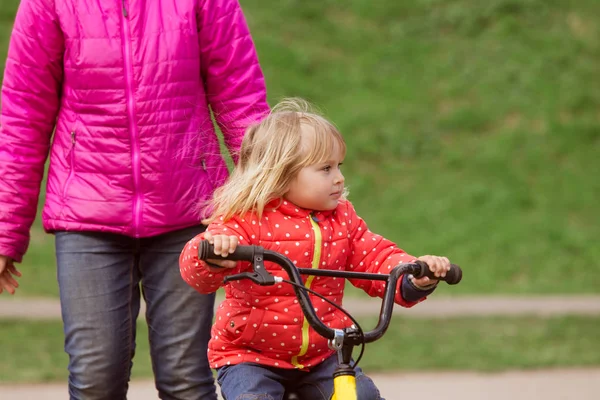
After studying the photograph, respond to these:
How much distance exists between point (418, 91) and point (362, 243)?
10.2 meters

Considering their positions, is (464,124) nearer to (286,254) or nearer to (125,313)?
(125,313)

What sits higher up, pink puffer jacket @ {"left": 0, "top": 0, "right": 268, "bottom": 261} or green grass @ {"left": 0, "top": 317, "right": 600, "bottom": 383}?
pink puffer jacket @ {"left": 0, "top": 0, "right": 268, "bottom": 261}

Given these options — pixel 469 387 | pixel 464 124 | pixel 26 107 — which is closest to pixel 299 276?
pixel 26 107

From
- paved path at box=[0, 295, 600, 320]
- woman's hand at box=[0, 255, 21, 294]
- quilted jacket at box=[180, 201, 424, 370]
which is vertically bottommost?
paved path at box=[0, 295, 600, 320]

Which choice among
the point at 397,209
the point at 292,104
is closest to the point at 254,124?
the point at 292,104

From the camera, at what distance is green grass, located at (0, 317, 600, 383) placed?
22.6 feet

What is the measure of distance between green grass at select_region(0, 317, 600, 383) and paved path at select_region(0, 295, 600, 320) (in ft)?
0.79

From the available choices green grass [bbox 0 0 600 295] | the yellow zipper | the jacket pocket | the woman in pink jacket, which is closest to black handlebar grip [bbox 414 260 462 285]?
the yellow zipper

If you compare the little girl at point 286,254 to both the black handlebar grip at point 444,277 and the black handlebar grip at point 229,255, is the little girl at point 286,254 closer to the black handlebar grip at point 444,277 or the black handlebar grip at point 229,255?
the black handlebar grip at point 444,277

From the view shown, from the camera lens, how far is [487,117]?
13.0 metres

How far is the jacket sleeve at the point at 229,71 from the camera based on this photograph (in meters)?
3.62

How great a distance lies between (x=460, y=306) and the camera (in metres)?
8.93

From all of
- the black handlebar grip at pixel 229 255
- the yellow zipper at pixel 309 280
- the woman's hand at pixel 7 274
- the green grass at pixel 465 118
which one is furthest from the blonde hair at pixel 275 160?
the green grass at pixel 465 118

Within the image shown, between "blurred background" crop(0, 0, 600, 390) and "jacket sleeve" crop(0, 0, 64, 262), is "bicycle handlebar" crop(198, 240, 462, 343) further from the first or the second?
"blurred background" crop(0, 0, 600, 390)
